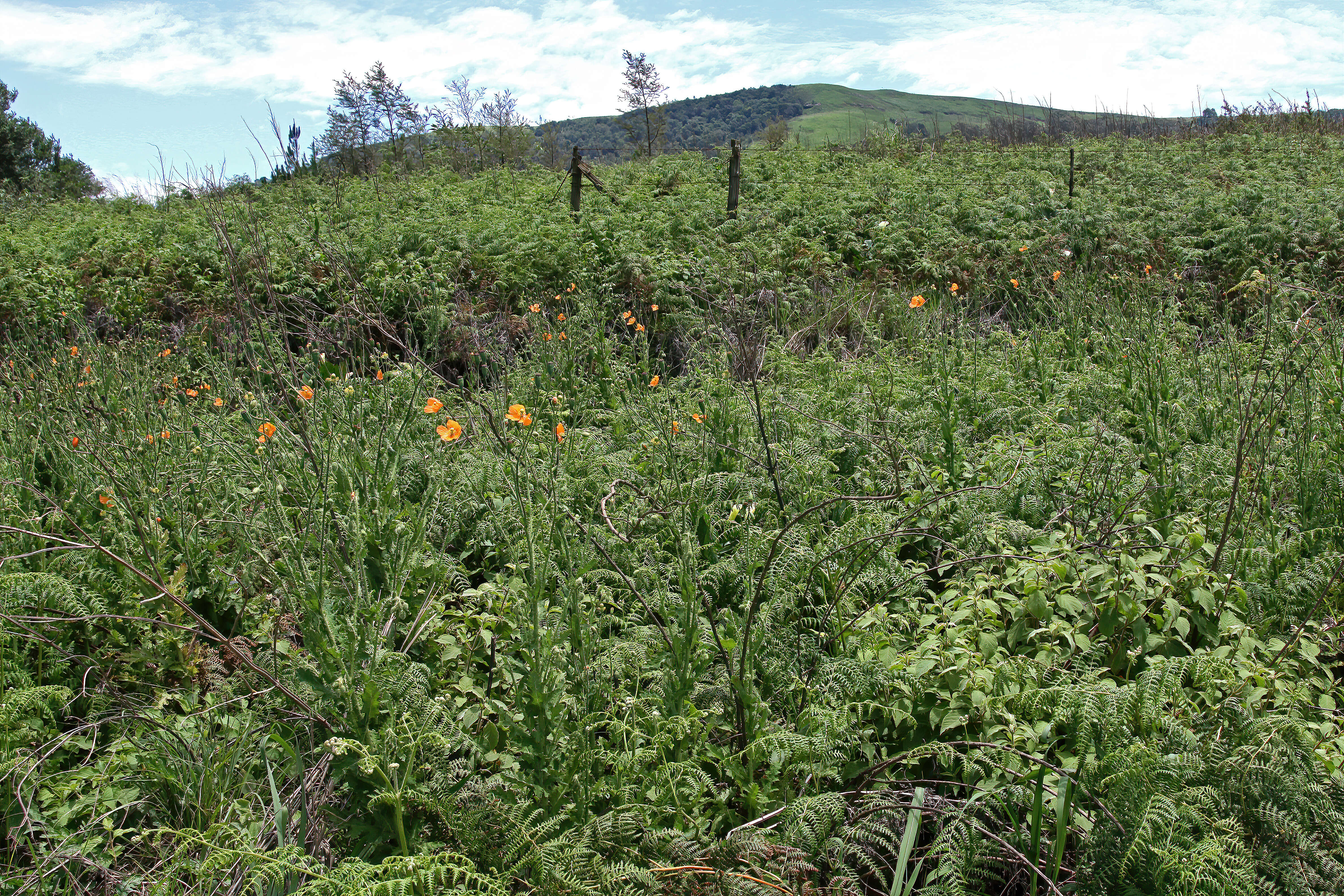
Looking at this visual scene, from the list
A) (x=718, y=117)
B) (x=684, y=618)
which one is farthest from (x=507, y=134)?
(x=718, y=117)

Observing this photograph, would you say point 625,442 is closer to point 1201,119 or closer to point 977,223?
point 977,223

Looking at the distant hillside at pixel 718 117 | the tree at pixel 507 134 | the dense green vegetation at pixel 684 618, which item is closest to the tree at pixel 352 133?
the tree at pixel 507 134

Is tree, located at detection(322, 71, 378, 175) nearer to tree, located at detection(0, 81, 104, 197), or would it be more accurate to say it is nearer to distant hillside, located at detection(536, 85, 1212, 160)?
tree, located at detection(0, 81, 104, 197)

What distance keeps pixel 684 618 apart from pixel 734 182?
847 cm

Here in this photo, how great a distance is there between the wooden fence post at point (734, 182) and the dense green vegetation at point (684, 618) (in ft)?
15.9

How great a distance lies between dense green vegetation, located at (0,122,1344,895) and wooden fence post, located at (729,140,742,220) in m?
4.85

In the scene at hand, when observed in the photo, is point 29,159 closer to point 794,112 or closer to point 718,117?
point 718,117

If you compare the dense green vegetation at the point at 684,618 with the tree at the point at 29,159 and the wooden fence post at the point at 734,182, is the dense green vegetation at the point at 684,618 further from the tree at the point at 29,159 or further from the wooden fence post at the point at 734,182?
the tree at the point at 29,159

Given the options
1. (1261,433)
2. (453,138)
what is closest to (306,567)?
(1261,433)

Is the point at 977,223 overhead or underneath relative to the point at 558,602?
overhead

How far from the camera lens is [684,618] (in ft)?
6.77

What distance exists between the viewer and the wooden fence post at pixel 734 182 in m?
9.48

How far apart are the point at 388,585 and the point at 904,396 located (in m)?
2.81

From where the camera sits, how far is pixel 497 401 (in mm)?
3908
